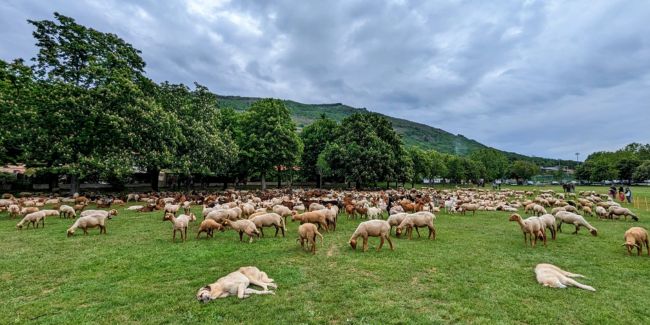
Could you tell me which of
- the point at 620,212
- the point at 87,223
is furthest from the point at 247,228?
the point at 620,212

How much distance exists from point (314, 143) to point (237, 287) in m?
60.3

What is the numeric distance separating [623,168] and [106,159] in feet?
480

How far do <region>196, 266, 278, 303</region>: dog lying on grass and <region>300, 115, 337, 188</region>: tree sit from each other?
56.8m

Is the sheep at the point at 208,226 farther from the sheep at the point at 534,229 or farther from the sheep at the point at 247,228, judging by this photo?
the sheep at the point at 534,229

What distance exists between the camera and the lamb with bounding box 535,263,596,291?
7.88 m

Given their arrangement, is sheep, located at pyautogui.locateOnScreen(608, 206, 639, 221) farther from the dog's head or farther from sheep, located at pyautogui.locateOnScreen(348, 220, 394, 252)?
the dog's head

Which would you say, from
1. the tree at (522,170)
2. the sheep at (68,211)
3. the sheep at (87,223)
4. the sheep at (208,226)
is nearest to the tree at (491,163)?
the tree at (522,170)

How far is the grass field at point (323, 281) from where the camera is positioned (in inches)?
249

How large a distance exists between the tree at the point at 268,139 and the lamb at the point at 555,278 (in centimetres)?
4124

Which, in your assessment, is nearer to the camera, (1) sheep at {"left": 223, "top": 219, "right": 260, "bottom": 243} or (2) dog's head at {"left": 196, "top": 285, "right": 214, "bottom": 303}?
(2) dog's head at {"left": 196, "top": 285, "right": 214, "bottom": 303}

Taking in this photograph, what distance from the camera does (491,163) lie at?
121750 millimetres

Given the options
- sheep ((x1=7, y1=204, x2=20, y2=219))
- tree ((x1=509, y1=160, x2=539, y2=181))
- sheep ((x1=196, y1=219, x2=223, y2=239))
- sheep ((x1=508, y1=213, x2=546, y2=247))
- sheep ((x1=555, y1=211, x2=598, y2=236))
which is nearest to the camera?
sheep ((x1=508, y1=213, x2=546, y2=247))

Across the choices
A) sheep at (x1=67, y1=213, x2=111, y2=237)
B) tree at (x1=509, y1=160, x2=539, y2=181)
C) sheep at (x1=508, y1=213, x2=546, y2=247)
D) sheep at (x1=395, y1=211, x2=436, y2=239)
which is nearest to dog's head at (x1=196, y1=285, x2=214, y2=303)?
sheep at (x1=395, y1=211, x2=436, y2=239)

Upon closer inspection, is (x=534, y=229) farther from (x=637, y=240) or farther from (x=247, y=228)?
(x=247, y=228)
